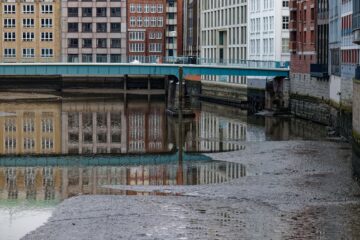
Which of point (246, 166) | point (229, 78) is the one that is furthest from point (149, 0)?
point (246, 166)

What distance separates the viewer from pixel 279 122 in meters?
85.4

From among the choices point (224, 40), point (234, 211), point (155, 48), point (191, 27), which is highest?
point (191, 27)

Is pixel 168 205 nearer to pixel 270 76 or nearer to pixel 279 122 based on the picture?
pixel 279 122

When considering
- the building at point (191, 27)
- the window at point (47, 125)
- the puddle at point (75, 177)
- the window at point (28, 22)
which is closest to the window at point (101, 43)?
the window at point (28, 22)

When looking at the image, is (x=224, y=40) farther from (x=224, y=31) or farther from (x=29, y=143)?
(x=29, y=143)

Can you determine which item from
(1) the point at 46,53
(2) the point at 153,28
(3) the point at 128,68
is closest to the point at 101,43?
(2) the point at 153,28

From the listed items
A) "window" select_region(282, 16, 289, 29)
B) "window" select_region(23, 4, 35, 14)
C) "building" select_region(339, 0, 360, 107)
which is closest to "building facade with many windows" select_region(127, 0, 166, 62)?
"window" select_region(23, 4, 35, 14)

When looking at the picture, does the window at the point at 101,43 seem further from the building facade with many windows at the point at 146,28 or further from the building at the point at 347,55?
the building at the point at 347,55

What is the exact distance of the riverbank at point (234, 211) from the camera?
3406 cm

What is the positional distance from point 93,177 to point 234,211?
1236cm

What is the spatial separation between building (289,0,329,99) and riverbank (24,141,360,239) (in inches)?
1421

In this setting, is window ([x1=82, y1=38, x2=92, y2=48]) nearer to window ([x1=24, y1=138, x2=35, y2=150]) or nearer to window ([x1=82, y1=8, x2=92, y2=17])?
window ([x1=82, y1=8, x2=92, y2=17])

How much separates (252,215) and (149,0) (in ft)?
409

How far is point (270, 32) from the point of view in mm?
112562
